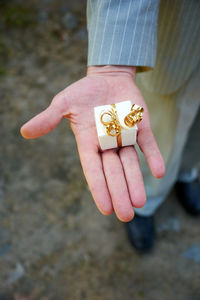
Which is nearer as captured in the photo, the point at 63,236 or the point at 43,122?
the point at 43,122

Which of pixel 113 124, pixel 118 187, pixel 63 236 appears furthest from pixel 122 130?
pixel 63 236

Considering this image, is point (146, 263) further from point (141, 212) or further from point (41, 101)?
point (41, 101)

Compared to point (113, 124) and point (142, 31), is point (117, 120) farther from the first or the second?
point (142, 31)

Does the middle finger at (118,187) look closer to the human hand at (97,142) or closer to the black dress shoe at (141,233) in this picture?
the human hand at (97,142)

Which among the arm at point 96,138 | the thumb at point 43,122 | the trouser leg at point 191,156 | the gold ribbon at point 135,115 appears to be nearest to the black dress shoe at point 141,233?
the trouser leg at point 191,156

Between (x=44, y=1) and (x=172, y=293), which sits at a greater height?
(x=44, y=1)

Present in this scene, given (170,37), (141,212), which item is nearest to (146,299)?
(141,212)

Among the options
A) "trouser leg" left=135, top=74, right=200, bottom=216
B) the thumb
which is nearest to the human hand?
the thumb
